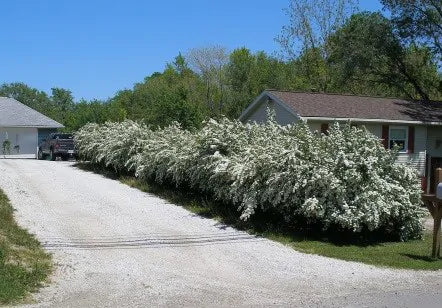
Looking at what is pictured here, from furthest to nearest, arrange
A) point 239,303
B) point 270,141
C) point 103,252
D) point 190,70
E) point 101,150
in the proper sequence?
point 190,70 → point 101,150 → point 270,141 → point 103,252 → point 239,303

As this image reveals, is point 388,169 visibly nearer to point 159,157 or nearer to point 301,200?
point 301,200

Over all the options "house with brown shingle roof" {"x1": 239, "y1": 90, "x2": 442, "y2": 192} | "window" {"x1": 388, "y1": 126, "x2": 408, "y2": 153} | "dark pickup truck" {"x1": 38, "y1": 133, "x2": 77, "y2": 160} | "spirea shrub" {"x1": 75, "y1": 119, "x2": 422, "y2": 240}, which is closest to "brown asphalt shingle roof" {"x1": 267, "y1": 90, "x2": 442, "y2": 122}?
"house with brown shingle roof" {"x1": 239, "y1": 90, "x2": 442, "y2": 192}

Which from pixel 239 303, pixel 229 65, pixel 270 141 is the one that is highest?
pixel 229 65

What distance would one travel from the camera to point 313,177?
1225cm

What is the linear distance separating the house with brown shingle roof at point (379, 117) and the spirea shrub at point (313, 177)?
7.00 metres

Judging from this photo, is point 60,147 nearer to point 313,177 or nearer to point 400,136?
point 400,136

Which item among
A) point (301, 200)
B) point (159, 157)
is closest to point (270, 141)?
point (301, 200)

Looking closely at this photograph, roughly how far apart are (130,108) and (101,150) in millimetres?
37539

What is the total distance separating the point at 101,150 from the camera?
925 inches

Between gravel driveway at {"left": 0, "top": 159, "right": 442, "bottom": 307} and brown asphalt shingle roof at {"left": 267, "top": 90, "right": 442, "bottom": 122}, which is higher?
brown asphalt shingle roof at {"left": 267, "top": 90, "right": 442, "bottom": 122}

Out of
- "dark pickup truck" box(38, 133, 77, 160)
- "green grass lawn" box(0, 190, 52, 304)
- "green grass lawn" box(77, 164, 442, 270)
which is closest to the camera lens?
"green grass lawn" box(0, 190, 52, 304)

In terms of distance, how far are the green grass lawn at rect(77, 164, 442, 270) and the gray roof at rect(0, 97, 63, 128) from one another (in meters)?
30.0

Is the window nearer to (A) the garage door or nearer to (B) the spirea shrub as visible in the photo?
(B) the spirea shrub

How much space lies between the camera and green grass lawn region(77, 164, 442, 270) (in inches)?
422
